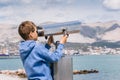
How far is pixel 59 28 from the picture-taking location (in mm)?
5551

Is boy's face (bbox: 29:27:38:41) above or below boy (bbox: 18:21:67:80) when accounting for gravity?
above

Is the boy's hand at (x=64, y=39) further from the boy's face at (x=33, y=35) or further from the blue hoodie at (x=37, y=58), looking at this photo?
the boy's face at (x=33, y=35)

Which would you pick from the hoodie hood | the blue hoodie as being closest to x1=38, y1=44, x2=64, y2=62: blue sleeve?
the blue hoodie

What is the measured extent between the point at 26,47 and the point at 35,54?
14 centimetres

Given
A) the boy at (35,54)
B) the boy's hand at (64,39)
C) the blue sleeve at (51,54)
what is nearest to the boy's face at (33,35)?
the boy at (35,54)

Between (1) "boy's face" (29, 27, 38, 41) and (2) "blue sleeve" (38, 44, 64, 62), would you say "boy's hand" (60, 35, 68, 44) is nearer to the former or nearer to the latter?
(2) "blue sleeve" (38, 44, 64, 62)

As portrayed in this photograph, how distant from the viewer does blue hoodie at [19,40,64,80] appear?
215 inches

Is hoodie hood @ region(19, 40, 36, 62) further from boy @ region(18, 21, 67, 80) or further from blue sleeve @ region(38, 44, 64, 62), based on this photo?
blue sleeve @ region(38, 44, 64, 62)

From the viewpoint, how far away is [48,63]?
5652 millimetres

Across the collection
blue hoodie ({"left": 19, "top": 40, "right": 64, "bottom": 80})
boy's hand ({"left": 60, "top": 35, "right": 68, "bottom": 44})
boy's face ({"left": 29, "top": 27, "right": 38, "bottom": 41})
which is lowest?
blue hoodie ({"left": 19, "top": 40, "right": 64, "bottom": 80})

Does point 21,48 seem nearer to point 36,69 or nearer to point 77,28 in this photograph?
point 36,69

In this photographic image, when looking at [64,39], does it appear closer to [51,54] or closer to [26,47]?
[51,54]

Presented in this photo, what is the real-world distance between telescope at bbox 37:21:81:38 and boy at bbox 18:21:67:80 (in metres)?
0.10

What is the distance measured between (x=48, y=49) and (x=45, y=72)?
426 mm
